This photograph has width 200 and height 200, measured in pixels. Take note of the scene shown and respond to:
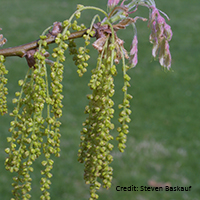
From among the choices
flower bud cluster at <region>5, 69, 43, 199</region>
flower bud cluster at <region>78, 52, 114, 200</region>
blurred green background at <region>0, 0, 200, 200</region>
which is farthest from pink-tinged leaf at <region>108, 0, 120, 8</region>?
blurred green background at <region>0, 0, 200, 200</region>

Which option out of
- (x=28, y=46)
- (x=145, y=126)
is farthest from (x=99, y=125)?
(x=145, y=126)

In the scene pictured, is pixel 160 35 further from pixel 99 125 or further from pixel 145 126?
pixel 145 126

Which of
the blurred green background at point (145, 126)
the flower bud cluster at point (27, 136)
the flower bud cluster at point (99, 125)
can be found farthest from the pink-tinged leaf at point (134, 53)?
the blurred green background at point (145, 126)

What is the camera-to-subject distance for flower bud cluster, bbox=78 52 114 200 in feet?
3.34

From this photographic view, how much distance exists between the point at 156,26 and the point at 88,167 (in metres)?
0.58

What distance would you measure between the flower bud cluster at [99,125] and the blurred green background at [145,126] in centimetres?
257

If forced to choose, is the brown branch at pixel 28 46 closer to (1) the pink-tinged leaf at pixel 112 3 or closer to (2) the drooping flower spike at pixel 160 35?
(1) the pink-tinged leaf at pixel 112 3

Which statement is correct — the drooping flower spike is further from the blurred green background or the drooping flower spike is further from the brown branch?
the blurred green background

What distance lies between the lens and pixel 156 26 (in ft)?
3.67

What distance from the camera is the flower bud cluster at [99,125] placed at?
1019 mm

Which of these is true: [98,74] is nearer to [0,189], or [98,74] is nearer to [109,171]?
[109,171]

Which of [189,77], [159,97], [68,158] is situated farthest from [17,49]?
[189,77]

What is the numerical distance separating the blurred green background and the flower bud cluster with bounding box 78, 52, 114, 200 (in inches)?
101

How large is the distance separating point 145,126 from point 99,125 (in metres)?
3.77
